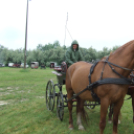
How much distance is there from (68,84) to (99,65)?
1422 mm

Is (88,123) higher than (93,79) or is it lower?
lower

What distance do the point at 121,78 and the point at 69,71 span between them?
1.78m

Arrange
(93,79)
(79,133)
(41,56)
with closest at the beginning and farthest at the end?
1. (93,79)
2. (79,133)
3. (41,56)

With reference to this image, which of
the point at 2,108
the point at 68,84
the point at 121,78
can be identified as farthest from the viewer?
the point at 2,108

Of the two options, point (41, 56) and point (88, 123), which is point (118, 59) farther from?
point (41, 56)

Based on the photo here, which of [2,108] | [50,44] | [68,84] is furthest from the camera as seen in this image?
[50,44]

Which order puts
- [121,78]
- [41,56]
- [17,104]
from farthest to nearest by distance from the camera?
[41,56], [17,104], [121,78]

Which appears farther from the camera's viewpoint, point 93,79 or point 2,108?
point 2,108

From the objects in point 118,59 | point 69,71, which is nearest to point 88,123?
point 69,71

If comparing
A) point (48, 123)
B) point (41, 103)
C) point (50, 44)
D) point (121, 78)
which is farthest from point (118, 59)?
point (50, 44)

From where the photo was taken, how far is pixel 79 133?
352cm

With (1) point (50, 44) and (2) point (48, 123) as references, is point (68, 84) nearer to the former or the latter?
(2) point (48, 123)

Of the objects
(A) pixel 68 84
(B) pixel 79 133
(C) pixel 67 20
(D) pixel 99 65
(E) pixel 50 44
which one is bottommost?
(B) pixel 79 133

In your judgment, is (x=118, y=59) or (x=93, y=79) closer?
(x=118, y=59)
